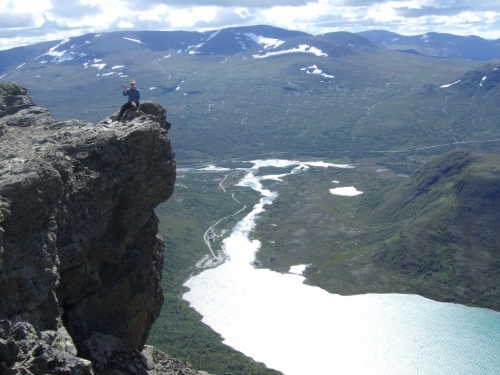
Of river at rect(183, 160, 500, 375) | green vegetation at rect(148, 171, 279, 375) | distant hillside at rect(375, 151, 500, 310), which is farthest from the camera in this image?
distant hillside at rect(375, 151, 500, 310)

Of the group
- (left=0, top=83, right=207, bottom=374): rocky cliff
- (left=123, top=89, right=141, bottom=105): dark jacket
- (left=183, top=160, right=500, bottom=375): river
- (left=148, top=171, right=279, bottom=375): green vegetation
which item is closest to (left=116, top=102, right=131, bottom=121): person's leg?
(left=123, top=89, right=141, bottom=105): dark jacket

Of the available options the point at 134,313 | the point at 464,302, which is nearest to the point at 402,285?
the point at 464,302

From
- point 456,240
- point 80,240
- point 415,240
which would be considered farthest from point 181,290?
point 80,240

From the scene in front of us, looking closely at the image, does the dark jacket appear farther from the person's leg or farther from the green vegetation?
the green vegetation

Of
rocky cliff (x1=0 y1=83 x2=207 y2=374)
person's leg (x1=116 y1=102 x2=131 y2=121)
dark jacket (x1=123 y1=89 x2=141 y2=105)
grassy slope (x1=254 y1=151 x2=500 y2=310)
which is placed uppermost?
dark jacket (x1=123 y1=89 x2=141 y2=105)

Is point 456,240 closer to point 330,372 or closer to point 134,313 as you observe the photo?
point 330,372

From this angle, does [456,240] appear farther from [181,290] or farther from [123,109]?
[123,109]

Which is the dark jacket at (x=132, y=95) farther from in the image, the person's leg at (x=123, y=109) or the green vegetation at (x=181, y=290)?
the green vegetation at (x=181, y=290)
